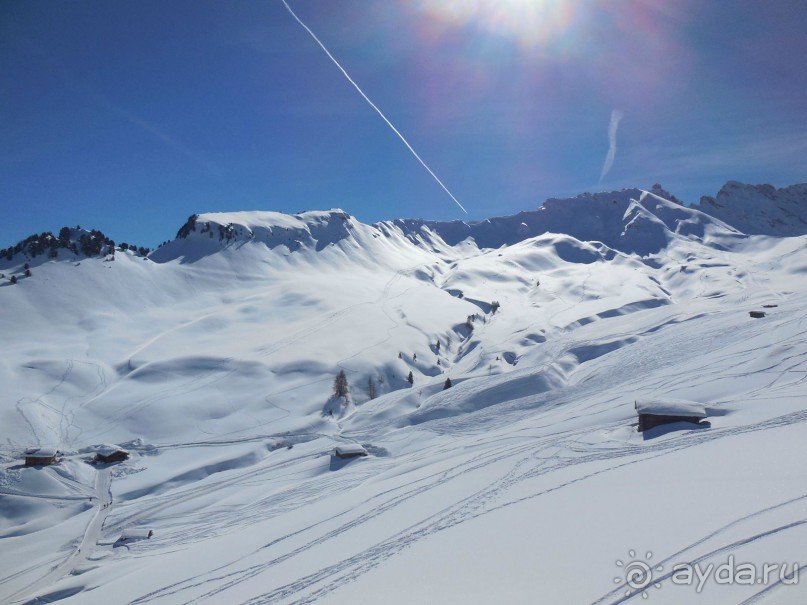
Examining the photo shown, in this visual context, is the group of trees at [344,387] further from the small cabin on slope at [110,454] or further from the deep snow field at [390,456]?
the small cabin on slope at [110,454]

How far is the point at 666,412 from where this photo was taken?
1892 cm

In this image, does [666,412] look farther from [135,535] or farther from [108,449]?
[108,449]

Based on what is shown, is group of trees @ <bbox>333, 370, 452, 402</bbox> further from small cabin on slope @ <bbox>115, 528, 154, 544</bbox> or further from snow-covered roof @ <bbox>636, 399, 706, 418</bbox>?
snow-covered roof @ <bbox>636, 399, 706, 418</bbox>

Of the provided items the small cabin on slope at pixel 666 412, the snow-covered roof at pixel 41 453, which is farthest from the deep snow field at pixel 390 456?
the snow-covered roof at pixel 41 453

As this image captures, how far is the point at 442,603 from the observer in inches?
341

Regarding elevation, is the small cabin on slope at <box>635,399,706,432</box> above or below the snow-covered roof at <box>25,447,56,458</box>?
below

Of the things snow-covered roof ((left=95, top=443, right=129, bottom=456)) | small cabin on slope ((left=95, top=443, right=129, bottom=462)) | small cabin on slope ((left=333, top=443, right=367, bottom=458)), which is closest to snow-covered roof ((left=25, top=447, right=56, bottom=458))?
small cabin on slope ((left=95, top=443, right=129, bottom=462))

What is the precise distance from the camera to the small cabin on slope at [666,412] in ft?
60.4

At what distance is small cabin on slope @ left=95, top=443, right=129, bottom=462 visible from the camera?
45.4m

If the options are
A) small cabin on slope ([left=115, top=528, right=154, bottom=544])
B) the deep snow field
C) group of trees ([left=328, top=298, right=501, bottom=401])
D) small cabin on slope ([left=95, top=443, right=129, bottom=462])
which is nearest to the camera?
the deep snow field

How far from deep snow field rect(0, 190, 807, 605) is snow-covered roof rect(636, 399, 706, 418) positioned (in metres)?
0.71

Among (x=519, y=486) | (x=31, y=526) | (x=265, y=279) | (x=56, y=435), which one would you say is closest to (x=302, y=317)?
(x=265, y=279)

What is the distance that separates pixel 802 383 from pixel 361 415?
36806mm

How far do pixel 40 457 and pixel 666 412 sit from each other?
49197 mm
